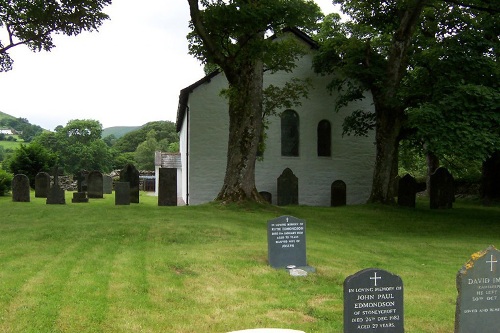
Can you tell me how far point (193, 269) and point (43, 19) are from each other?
13650 millimetres

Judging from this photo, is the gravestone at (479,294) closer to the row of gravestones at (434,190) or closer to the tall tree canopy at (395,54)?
the tall tree canopy at (395,54)

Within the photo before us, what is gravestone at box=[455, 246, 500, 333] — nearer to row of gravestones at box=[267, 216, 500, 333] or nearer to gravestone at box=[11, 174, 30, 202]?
row of gravestones at box=[267, 216, 500, 333]

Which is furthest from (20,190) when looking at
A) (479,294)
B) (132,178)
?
(479,294)

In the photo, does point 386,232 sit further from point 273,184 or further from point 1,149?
point 1,149

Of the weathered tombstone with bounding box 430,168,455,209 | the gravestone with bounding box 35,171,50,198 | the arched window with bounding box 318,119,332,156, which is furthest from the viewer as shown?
the arched window with bounding box 318,119,332,156

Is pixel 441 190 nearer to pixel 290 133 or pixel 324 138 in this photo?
pixel 324 138

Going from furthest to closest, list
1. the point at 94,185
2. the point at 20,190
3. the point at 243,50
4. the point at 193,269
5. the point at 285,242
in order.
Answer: the point at 94,185
the point at 20,190
the point at 243,50
the point at 285,242
the point at 193,269

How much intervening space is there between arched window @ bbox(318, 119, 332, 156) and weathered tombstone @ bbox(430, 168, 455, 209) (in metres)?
5.85

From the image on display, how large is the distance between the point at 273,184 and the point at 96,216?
12.3m

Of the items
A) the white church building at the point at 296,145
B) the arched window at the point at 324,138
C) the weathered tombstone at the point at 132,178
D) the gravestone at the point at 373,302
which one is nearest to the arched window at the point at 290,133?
the white church building at the point at 296,145

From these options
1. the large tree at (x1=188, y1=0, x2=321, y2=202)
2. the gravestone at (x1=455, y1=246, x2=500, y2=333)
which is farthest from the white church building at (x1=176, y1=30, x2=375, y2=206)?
the gravestone at (x1=455, y1=246, x2=500, y2=333)

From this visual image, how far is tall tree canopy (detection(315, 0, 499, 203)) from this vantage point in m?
18.1

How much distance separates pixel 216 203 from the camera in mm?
17812

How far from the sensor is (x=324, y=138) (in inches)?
1067
